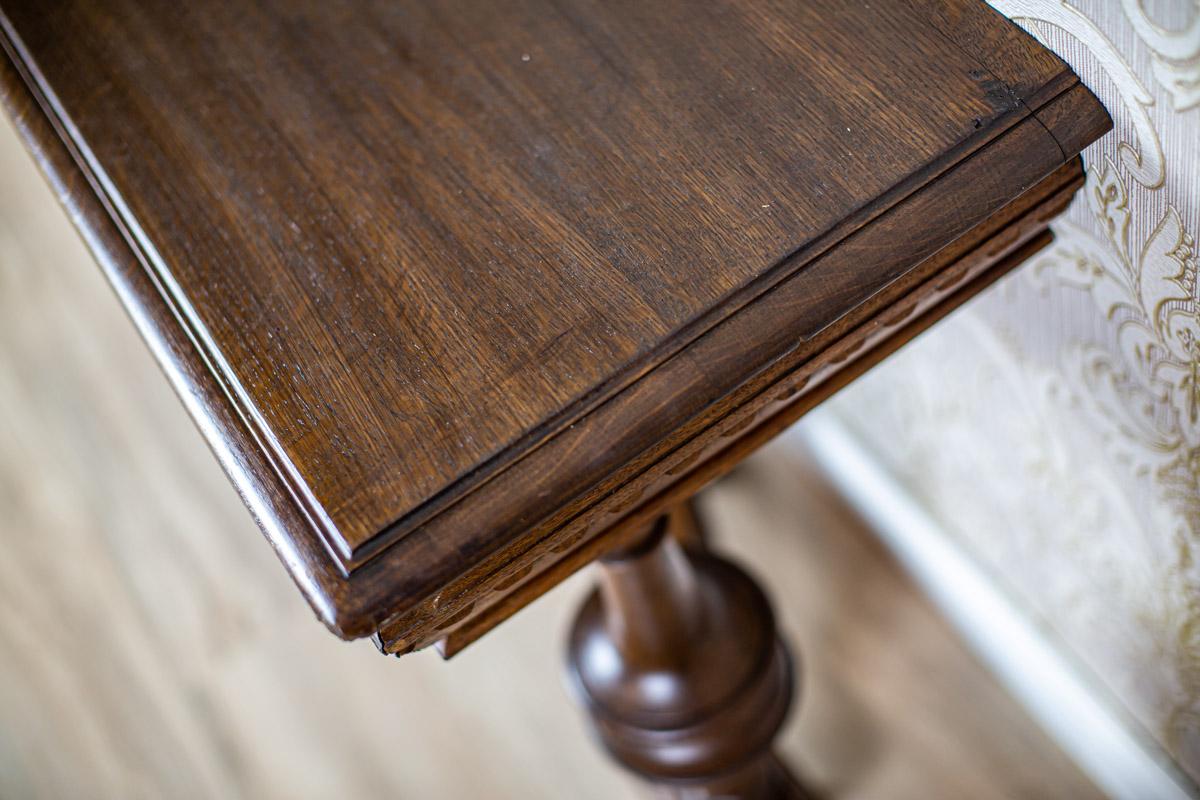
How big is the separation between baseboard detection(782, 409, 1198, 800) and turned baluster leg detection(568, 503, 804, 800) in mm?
241

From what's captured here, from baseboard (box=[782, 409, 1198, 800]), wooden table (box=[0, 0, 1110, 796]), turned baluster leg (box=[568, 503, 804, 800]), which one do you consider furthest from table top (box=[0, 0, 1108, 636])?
baseboard (box=[782, 409, 1198, 800])

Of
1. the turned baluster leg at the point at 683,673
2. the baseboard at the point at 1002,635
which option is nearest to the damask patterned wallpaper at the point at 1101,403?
the baseboard at the point at 1002,635

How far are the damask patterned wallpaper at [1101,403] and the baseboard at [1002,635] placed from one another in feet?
0.06

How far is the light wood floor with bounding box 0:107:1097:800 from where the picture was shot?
91 cm

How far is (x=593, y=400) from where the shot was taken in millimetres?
398

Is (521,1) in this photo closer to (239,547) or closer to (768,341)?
(768,341)

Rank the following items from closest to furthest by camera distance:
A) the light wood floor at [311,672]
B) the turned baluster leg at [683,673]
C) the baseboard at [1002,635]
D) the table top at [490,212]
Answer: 1. the table top at [490,212]
2. the turned baluster leg at [683,673]
3. the baseboard at [1002,635]
4. the light wood floor at [311,672]

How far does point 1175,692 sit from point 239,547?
799 millimetres

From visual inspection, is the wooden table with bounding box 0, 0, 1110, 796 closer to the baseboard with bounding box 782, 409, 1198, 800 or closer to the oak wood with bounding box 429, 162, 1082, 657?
the oak wood with bounding box 429, 162, 1082, 657

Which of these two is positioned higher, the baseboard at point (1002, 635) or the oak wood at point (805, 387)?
the oak wood at point (805, 387)

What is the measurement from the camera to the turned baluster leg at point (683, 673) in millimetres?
672

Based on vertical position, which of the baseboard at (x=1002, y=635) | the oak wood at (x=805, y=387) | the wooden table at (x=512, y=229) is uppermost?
the wooden table at (x=512, y=229)

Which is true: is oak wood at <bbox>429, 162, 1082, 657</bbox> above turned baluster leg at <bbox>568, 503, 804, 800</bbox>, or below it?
above

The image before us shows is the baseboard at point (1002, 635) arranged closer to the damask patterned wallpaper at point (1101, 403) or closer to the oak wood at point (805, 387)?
the damask patterned wallpaper at point (1101, 403)
